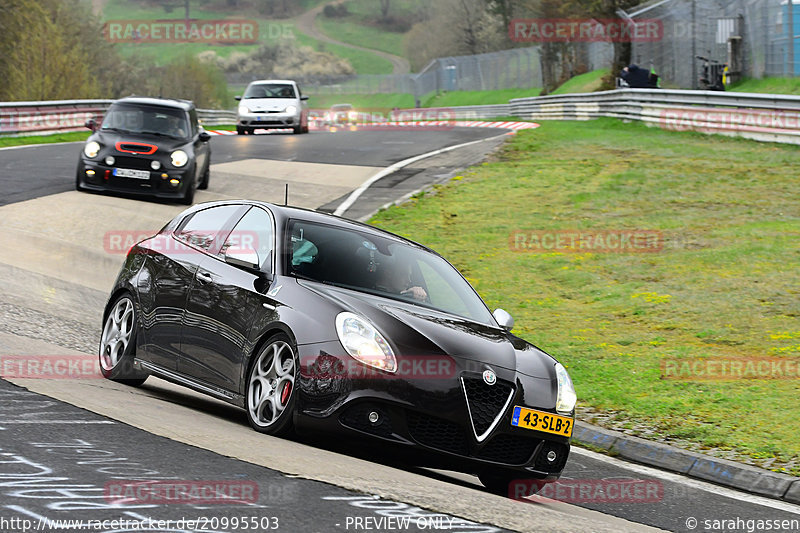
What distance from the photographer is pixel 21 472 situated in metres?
5.43

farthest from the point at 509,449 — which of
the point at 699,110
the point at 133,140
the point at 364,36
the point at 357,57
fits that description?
the point at 364,36

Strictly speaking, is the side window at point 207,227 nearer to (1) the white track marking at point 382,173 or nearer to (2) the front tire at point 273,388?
(2) the front tire at point 273,388

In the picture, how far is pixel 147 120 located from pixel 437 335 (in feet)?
46.5

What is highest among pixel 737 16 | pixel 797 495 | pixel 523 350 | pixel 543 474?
pixel 737 16

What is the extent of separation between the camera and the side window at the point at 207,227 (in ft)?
27.8

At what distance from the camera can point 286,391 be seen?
6930 millimetres

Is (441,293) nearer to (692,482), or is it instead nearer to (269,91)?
(692,482)

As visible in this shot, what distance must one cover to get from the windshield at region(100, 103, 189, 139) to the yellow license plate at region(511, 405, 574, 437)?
1401 cm

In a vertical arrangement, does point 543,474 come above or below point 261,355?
below

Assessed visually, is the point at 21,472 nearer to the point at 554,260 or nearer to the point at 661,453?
the point at 661,453

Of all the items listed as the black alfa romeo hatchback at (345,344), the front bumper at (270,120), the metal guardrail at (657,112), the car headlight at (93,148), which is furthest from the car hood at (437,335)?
the front bumper at (270,120)

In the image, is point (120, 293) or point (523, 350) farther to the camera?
point (120, 293)

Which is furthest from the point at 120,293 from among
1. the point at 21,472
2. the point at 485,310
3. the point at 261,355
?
the point at 21,472

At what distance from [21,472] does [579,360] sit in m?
7.08
